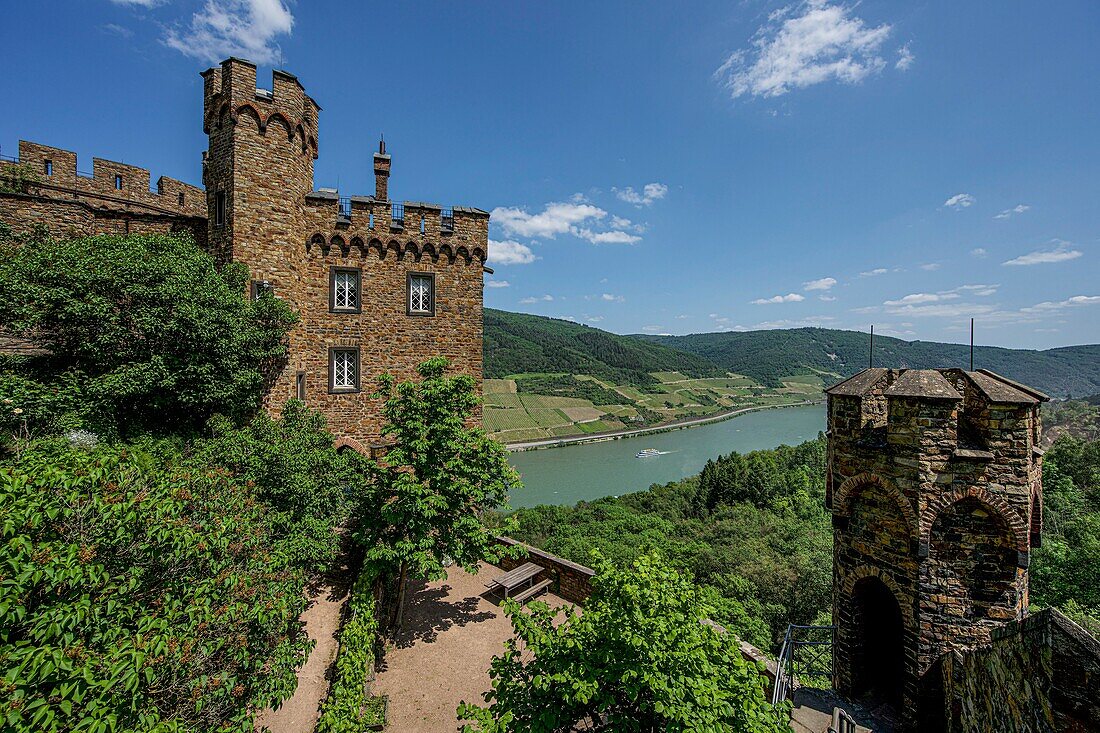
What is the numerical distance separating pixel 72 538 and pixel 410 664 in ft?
22.3

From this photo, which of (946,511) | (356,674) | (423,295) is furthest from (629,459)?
(946,511)

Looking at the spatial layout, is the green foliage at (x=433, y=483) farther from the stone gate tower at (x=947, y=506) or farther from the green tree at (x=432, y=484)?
the stone gate tower at (x=947, y=506)

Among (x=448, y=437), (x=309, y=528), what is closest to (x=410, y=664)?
(x=309, y=528)

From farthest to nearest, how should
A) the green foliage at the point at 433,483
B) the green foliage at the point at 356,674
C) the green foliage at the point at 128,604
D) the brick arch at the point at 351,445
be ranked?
the brick arch at the point at 351,445
the green foliage at the point at 433,483
the green foliage at the point at 356,674
the green foliage at the point at 128,604

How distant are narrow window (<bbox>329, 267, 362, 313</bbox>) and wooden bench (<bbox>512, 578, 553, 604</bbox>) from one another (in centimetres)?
829

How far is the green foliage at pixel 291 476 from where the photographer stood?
709 centimetres

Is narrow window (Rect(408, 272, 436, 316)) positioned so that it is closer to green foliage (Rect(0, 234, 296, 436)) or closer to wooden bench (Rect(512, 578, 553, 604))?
green foliage (Rect(0, 234, 296, 436))

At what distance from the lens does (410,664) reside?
827 cm

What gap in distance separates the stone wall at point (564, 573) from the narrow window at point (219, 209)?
9719 mm

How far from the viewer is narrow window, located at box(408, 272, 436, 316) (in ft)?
39.3

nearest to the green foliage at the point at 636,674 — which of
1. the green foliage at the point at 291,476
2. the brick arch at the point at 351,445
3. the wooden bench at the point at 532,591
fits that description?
the green foliage at the point at 291,476

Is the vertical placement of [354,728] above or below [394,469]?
below

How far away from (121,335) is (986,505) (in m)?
12.5

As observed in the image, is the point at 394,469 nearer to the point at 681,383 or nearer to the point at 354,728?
the point at 354,728
